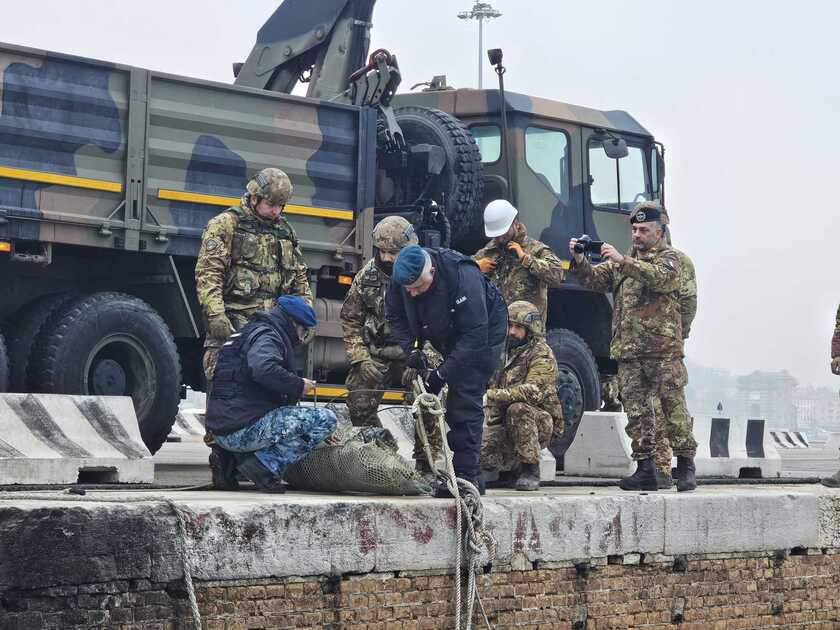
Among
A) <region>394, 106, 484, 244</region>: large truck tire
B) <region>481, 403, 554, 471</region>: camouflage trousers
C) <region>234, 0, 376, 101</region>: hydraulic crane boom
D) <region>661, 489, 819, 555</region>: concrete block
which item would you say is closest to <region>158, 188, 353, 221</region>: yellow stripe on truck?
<region>394, 106, 484, 244</region>: large truck tire

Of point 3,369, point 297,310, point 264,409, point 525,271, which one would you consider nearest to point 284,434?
point 264,409

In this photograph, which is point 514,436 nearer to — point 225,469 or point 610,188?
point 225,469

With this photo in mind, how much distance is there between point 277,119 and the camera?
1112 centimetres

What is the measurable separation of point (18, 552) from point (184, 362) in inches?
258

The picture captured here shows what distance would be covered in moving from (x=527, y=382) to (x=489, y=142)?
4.74 metres

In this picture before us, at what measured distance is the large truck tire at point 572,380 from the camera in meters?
12.5

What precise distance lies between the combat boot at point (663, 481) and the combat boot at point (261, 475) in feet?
8.41

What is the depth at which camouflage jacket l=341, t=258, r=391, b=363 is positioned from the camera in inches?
344

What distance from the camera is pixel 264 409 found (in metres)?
6.91

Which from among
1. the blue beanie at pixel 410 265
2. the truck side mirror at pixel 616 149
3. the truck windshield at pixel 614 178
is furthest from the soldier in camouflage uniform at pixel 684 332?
the truck windshield at pixel 614 178

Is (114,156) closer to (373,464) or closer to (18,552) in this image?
(373,464)

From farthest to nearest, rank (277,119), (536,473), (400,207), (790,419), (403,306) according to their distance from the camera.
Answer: (790,419) → (400,207) → (277,119) → (536,473) → (403,306)

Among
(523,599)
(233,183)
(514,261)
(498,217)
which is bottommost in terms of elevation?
(523,599)

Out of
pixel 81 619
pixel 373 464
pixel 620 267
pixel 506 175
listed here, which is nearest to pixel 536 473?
pixel 620 267
